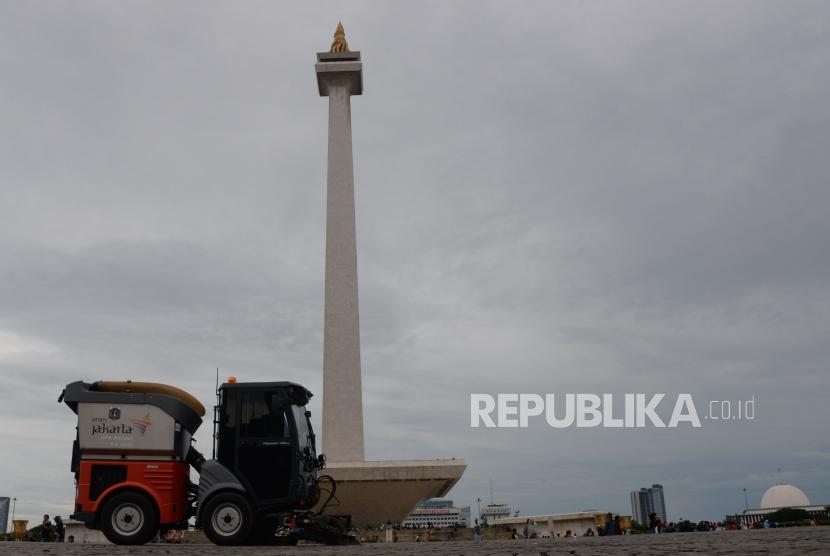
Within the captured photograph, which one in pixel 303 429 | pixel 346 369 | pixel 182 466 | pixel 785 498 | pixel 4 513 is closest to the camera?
pixel 182 466

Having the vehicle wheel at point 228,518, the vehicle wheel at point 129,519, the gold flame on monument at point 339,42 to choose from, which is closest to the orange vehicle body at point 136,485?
the vehicle wheel at point 129,519

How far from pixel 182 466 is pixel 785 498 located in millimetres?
102645

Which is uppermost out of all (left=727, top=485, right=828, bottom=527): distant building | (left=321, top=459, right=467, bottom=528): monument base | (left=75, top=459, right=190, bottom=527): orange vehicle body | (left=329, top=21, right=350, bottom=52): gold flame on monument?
(left=329, top=21, right=350, bottom=52): gold flame on monument

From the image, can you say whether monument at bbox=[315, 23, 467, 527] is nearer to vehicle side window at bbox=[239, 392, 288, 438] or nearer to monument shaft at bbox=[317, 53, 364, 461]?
monument shaft at bbox=[317, 53, 364, 461]

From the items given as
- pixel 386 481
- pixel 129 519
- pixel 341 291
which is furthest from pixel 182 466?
pixel 341 291

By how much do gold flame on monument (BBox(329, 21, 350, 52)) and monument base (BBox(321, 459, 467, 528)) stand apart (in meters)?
19.4

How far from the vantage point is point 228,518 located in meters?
12.2

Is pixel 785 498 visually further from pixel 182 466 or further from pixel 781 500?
pixel 182 466

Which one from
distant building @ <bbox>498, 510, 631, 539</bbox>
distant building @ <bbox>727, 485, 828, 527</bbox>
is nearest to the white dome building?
distant building @ <bbox>727, 485, 828, 527</bbox>

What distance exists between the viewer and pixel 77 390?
12562 mm

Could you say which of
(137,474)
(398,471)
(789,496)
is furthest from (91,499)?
(789,496)

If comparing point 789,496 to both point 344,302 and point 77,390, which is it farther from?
point 77,390

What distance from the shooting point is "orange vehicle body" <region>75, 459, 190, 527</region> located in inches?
482

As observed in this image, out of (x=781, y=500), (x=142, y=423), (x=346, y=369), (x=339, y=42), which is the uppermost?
(x=339, y=42)
